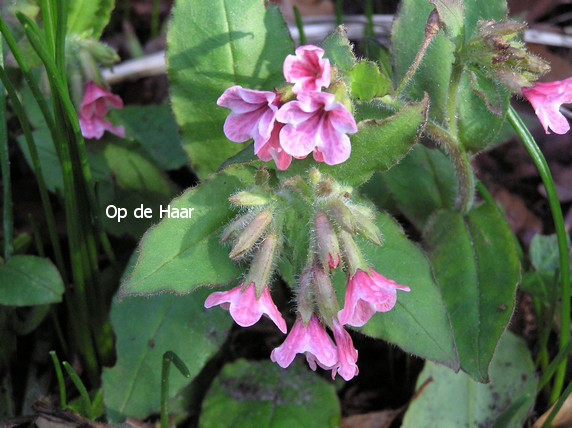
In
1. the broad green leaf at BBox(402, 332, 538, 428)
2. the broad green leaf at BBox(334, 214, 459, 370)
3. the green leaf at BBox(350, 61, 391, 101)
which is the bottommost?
the broad green leaf at BBox(402, 332, 538, 428)

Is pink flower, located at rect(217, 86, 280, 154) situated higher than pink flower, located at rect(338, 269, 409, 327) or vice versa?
pink flower, located at rect(217, 86, 280, 154)

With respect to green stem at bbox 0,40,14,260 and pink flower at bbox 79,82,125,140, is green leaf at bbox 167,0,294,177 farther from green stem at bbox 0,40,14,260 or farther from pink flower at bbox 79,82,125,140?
green stem at bbox 0,40,14,260

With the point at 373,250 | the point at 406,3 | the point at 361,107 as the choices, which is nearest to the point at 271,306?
the point at 373,250

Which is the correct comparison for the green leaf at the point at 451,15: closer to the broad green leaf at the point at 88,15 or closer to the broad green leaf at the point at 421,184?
the broad green leaf at the point at 421,184

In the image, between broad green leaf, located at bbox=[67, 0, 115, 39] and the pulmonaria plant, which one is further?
broad green leaf, located at bbox=[67, 0, 115, 39]

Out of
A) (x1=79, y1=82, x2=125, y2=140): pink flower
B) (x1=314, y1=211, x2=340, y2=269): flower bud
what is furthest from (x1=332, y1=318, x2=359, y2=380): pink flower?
(x1=79, y1=82, x2=125, y2=140): pink flower

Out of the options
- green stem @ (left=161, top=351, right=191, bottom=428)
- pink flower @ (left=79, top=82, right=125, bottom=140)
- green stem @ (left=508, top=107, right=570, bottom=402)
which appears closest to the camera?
green stem @ (left=161, top=351, right=191, bottom=428)

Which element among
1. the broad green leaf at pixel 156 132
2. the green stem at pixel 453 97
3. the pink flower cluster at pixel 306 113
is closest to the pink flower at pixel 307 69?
the pink flower cluster at pixel 306 113

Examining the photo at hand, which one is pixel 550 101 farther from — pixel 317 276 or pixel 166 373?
pixel 166 373
